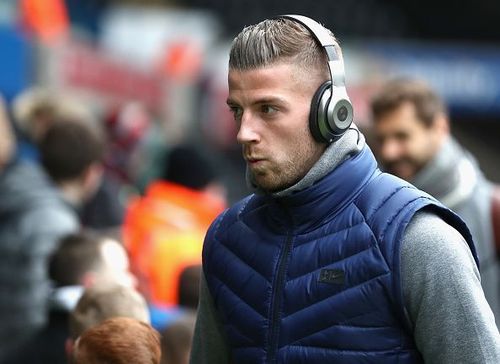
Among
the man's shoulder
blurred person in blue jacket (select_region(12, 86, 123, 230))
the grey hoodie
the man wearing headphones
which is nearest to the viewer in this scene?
the man wearing headphones

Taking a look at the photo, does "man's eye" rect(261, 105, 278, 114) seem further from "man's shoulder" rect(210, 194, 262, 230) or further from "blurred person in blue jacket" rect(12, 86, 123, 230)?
"blurred person in blue jacket" rect(12, 86, 123, 230)

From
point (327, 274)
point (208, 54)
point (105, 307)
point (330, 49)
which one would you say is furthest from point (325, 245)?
point (208, 54)

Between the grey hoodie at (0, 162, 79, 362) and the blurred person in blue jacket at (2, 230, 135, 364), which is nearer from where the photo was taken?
the blurred person in blue jacket at (2, 230, 135, 364)

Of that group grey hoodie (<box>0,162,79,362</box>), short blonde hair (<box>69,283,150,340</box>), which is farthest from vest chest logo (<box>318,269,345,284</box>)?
grey hoodie (<box>0,162,79,362</box>)

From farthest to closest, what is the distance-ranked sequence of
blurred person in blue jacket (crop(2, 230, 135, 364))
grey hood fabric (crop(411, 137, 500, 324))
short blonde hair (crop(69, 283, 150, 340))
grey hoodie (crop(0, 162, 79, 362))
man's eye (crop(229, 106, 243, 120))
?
grey hoodie (crop(0, 162, 79, 362)) → grey hood fabric (crop(411, 137, 500, 324)) → blurred person in blue jacket (crop(2, 230, 135, 364)) → short blonde hair (crop(69, 283, 150, 340)) → man's eye (crop(229, 106, 243, 120))

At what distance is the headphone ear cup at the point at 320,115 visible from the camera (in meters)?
2.90

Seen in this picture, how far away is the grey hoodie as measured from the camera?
5.71 meters

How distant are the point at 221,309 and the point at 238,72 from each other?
57cm

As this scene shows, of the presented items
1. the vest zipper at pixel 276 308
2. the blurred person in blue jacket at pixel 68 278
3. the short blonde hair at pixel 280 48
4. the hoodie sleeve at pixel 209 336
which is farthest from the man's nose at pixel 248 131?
the blurred person in blue jacket at pixel 68 278

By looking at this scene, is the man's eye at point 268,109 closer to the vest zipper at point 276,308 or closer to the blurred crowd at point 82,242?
the vest zipper at point 276,308

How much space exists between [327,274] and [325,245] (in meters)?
0.07

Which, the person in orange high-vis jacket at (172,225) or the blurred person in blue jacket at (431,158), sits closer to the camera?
the blurred person in blue jacket at (431,158)

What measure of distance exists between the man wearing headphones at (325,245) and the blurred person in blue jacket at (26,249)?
276 centimetres

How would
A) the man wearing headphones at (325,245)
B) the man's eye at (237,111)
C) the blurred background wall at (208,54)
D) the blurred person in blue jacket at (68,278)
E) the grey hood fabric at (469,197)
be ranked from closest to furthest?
1. the man wearing headphones at (325,245)
2. the man's eye at (237,111)
3. the blurred person in blue jacket at (68,278)
4. the grey hood fabric at (469,197)
5. the blurred background wall at (208,54)
